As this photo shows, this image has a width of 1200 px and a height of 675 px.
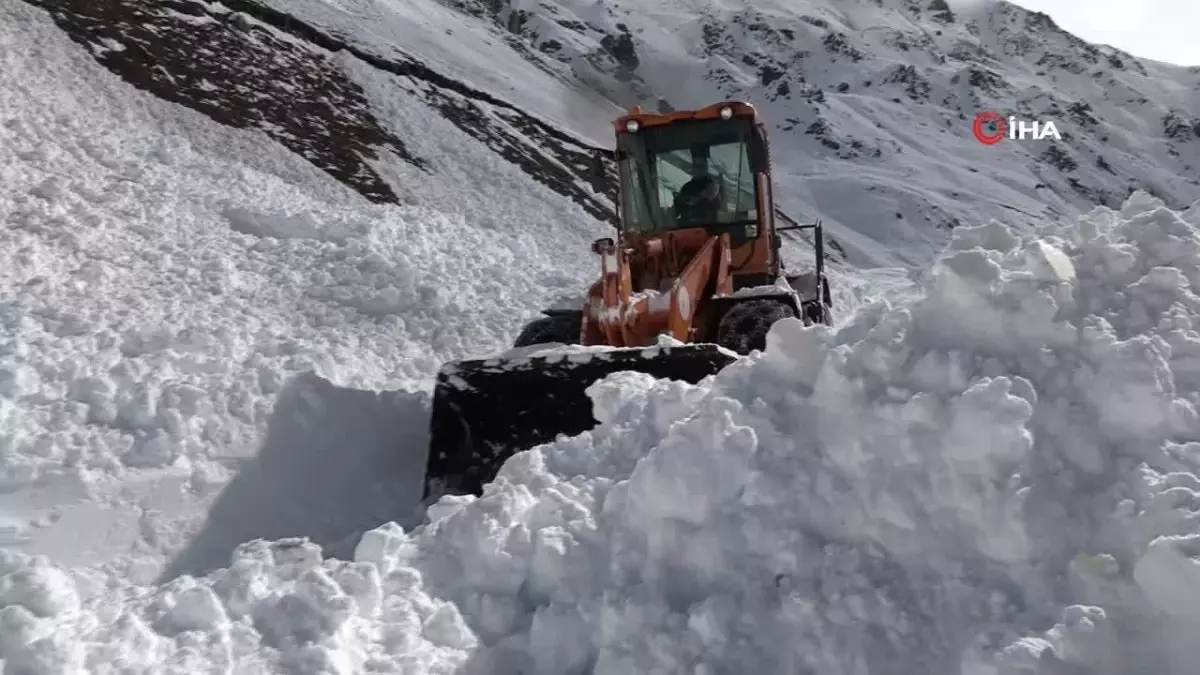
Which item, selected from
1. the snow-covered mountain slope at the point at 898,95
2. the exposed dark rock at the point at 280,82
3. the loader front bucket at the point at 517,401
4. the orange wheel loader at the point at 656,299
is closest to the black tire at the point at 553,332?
the orange wheel loader at the point at 656,299

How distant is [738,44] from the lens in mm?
102125

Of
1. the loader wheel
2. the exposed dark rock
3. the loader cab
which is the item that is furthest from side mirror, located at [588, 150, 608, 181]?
the exposed dark rock

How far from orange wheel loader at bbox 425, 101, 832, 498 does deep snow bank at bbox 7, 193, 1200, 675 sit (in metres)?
1.47

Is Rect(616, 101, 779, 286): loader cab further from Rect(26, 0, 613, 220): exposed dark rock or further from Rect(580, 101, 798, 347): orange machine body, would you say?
Rect(26, 0, 613, 220): exposed dark rock

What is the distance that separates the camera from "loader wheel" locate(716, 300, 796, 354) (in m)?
6.11

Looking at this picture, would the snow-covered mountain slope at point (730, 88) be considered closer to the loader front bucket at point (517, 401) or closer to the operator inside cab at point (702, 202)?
the operator inside cab at point (702, 202)

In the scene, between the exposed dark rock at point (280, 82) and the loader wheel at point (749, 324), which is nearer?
the loader wheel at point (749, 324)

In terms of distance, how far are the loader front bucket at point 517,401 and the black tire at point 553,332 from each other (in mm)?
2180

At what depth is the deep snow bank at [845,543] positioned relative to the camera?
2.60 metres

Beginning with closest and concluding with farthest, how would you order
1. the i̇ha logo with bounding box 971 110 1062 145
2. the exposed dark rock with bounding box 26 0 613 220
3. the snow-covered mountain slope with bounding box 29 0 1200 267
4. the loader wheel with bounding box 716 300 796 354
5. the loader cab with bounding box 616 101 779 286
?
the loader wheel with bounding box 716 300 796 354 → the loader cab with bounding box 616 101 779 286 → the exposed dark rock with bounding box 26 0 613 220 → the snow-covered mountain slope with bounding box 29 0 1200 267 → the i̇ha logo with bounding box 971 110 1062 145

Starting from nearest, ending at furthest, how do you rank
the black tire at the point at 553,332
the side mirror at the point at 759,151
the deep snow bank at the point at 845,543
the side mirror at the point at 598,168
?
1. the deep snow bank at the point at 845,543
2. the side mirror at the point at 759,151
3. the black tire at the point at 553,332
4. the side mirror at the point at 598,168

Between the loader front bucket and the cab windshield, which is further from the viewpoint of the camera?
the cab windshield

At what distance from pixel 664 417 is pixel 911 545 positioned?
4.08 feet

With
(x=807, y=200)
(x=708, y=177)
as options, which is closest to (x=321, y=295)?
(x=708, y=177)
